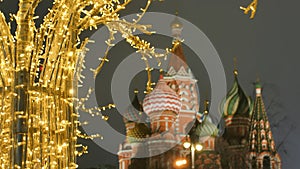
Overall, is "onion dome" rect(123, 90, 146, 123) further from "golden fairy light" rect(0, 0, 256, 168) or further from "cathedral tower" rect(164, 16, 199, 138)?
"golden fairy light" rect(0, 0, 256, 168)

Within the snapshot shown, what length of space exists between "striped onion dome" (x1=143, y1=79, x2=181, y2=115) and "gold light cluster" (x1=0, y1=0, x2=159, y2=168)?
26.6 meters

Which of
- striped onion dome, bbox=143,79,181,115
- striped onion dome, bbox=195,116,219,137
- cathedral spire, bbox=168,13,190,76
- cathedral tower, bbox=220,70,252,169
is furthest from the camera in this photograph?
cathedral spire, bbox=168,13,190,76

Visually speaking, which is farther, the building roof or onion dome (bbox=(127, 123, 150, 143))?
onion dome (bbox=(127, 123, 150, 143))

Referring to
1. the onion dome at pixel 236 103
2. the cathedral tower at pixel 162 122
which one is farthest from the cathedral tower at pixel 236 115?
the cathedral tower at pixel 162 122

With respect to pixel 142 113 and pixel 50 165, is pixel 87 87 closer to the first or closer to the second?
pixel 50 165

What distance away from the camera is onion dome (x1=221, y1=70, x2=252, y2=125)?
3434cm

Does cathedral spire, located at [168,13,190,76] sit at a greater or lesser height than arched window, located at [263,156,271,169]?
greater

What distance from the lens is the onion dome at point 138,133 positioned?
34.8 meters

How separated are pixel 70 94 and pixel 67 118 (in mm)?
155

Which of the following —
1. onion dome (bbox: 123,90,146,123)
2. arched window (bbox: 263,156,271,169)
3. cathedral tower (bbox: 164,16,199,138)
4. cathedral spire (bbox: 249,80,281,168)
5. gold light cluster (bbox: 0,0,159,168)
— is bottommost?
gold light cluster (bbox: 0,0,159,168)

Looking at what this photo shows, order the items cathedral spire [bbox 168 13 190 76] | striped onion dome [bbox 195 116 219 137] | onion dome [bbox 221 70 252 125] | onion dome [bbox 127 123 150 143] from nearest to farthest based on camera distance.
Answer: striped onion dome [bbox 195 116 219 137] → onion dome [bbox 221 70 252 125] → onion dome [bbox 127 123 150 143] → cathedral spire [bbox 168 13 190 76]

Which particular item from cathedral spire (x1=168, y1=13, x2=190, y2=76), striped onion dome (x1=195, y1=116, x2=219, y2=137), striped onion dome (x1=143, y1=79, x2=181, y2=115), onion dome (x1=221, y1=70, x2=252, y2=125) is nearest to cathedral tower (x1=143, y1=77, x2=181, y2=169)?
striped onion dome (x1=143, y1=79, x2=181, y2=115)

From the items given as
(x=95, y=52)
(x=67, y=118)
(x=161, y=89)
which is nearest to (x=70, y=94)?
(x=67, y=118)

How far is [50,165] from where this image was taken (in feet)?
12.6
